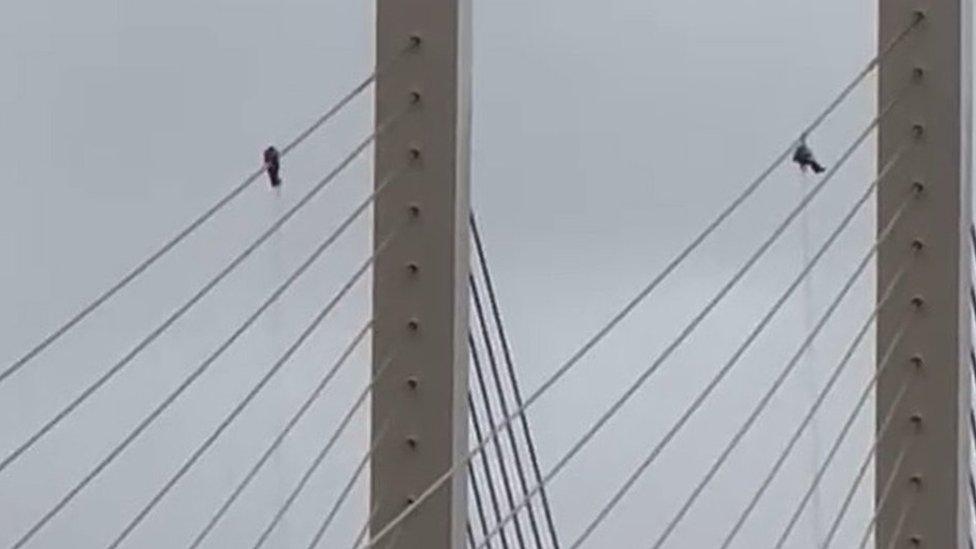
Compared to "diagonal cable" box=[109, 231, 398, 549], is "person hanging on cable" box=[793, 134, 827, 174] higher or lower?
higher

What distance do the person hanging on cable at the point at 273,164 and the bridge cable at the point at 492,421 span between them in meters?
0.34

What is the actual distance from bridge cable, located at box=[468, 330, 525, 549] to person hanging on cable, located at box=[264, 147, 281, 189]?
1.11 feet

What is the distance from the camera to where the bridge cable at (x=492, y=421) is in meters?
3.01

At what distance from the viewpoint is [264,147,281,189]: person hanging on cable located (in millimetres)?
3161

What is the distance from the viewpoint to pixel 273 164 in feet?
10.7

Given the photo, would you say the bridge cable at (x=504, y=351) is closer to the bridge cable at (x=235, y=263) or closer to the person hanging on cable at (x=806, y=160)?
the bridge cable at (x=235, y=263)

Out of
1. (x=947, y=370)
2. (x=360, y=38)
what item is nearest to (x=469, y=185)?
(x=947, y=370)

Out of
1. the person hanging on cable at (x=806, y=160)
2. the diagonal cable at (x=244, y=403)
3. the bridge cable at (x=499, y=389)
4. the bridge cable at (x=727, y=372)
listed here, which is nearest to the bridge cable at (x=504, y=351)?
the bridge cable at (x=499, y=389)

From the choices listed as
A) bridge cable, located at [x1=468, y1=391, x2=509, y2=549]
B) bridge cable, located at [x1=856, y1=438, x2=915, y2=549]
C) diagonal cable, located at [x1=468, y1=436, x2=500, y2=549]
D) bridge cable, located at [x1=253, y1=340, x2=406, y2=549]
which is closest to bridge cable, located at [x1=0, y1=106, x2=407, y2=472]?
bridge cable, located at [x1=253, y1=340, x2=406, y2=549]

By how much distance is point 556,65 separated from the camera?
204 inches

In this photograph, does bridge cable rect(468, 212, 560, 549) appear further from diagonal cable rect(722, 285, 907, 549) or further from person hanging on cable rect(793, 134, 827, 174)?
person hanging on cable rect(793, 134, 827, 174)

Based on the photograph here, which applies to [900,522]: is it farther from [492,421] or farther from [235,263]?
[235,263]

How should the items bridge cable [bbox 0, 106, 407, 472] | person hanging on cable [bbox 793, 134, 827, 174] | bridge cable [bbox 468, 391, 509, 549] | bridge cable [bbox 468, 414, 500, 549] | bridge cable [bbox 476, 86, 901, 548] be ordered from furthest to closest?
person hanging on cable [bbox 793, 134, 827, 174] → bridge cable [bbox 468, 414, 500, 549] → bridge cable [bbox 468, 391, 509, 549] → bridge cable [bbox 0, 106, 407, 472] → bridge cable [bbox 476, 86, 901, 548]

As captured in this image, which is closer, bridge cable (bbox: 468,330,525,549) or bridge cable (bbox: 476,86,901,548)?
bridge cable (bbox: 476,86,901,548)
